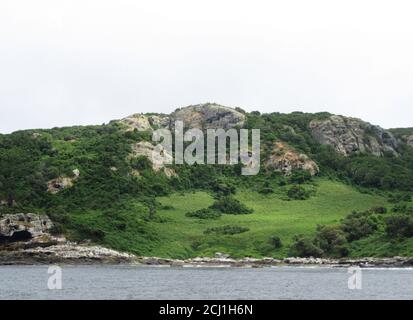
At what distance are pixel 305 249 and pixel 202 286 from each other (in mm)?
63905

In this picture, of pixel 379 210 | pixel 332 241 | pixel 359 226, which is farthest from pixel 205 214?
pixel 379 210

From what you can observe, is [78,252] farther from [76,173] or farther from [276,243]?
[76,173]

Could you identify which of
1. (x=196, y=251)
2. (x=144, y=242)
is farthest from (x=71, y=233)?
(x=196, y=251)

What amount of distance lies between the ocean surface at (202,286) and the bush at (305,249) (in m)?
27.8

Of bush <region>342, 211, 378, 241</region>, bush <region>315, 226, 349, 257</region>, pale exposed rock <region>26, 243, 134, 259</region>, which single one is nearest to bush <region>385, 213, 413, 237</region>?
bush <region>342, 211, 378, 241</region>

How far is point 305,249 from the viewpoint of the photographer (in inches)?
6009

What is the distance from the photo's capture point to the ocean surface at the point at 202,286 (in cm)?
7840

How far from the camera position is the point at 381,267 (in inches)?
5477

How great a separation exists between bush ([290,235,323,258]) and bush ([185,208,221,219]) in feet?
111

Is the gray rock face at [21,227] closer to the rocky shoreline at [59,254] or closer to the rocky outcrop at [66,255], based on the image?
the rocky shoreline at [59,254]

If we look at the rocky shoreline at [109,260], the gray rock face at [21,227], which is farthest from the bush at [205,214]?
the gray rock face at [21,227]
